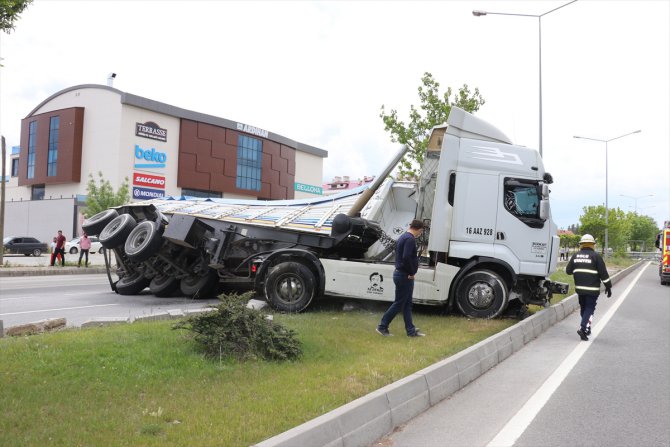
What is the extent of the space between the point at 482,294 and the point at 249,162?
175 feet

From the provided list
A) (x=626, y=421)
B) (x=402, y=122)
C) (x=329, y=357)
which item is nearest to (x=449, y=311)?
(x=329, y=357)

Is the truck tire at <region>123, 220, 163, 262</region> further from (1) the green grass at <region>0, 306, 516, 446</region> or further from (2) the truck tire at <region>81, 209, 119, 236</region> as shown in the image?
(1) the green grass at <region>0, 306, 516, 446</region>

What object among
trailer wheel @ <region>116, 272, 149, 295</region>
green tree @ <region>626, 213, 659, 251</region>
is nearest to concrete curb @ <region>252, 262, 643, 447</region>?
trailer wheel @ <region>116, 272, 149, 295</region>

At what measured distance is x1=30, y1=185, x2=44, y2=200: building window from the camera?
52.6 meters

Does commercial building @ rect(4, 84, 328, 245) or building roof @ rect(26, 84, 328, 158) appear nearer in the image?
building roof @ rect(26, 84, 328, 158)

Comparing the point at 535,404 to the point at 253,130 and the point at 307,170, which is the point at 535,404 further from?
the point at 307,170

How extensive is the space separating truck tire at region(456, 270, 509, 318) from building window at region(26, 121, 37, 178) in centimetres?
5420

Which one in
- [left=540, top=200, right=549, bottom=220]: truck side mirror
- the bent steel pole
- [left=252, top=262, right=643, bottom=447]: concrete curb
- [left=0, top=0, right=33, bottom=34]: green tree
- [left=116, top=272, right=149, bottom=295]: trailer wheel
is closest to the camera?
Result: [left=252, top=262, right=643, bottom=447]: concrete curb

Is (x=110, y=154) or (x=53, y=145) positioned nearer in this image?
(x=110, y=154)

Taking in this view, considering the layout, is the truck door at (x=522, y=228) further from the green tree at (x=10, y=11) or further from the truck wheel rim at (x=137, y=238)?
the green tree at (x=10, y=11)

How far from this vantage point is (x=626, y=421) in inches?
185

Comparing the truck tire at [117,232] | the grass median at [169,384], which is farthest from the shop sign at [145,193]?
the grass median at [169,384]

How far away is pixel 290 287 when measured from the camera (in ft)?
31.5

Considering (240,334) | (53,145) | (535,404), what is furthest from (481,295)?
(53,145)
